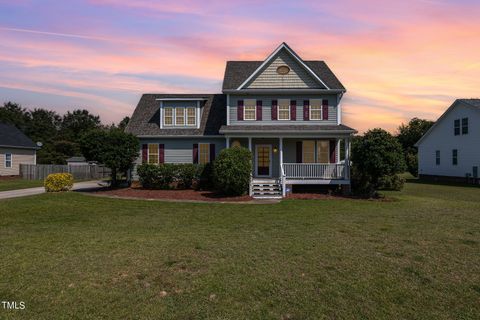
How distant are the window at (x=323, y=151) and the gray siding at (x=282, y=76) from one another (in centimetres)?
409

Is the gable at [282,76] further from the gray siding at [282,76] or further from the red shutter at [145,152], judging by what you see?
the red shutter at [145,152]

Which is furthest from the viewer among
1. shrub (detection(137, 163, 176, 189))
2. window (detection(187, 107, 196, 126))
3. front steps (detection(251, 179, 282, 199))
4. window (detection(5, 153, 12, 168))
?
window (detection(5, 153, 12, 168))

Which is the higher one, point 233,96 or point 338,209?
point 233,96

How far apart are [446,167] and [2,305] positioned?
36.9 metres

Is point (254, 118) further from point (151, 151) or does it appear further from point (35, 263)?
point (35, 263)

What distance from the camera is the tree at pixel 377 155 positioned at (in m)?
18.1

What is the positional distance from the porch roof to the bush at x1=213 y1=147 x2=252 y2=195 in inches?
86.0

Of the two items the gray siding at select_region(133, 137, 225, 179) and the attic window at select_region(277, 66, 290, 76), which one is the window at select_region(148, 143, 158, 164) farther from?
the attic window at select_region(277, 66, 290, 76)

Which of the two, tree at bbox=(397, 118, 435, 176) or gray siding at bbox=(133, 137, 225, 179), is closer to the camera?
gray siding at bbox=(133, 137, 225, 179)

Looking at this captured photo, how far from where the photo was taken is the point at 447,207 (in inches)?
590

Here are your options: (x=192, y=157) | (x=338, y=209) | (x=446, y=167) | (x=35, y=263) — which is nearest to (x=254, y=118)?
(x=192, y=157)

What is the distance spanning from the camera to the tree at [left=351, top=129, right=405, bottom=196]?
18141 mm

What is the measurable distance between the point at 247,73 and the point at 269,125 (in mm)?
4303

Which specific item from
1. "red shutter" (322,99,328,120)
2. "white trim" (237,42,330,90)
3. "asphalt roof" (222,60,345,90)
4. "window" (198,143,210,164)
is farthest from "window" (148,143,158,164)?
"red shutter" (322,99,328,120)
